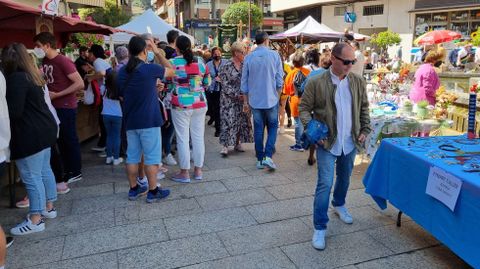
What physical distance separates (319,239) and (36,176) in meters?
2.44

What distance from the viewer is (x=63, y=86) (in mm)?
4258

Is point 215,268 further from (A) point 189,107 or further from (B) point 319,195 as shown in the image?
(A) point 189,107

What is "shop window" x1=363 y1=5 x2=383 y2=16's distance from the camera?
3231 centimetres

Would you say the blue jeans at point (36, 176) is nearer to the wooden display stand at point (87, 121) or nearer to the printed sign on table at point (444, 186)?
the wooden display stand at point (87, 121)

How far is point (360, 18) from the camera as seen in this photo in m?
34.0

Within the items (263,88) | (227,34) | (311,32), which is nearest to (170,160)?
(263,88)

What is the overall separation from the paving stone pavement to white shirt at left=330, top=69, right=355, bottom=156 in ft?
2.69

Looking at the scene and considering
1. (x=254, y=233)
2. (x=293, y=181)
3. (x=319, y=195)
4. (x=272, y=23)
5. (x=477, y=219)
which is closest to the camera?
(x=477, y=219)

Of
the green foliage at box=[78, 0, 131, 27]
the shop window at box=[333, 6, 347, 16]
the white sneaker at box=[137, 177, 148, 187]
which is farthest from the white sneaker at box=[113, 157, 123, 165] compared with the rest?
the shop window at box=[333, 6, 347, 16]

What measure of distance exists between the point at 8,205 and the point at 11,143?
1285mm

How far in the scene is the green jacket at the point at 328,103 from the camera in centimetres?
306

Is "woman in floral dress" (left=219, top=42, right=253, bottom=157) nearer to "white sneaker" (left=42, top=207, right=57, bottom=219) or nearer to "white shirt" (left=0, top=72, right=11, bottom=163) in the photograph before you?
"white sneaker" (left=42, top=207, right=57, bottom=219)

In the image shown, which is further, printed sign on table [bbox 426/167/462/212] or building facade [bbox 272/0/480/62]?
building facade [bbox 272/0/480/62]

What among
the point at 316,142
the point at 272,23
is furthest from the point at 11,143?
the point at 272,23
